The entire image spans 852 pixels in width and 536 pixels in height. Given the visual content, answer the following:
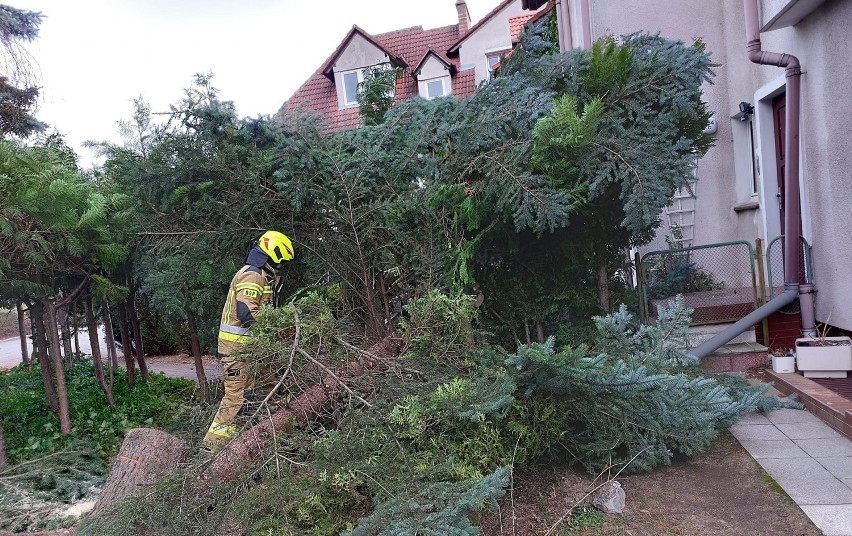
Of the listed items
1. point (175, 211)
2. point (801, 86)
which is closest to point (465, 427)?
Result: point (175, 211)

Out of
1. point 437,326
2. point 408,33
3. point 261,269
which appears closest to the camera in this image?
point 437,326

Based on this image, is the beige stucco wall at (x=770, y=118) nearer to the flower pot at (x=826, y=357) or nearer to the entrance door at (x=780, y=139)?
the entrance door at (x=780, y=139)

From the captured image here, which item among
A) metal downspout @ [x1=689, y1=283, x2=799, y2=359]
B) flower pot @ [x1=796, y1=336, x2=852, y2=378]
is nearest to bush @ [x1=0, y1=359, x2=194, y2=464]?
metal downspout @ [x1=689, y1=283, x2=799, y2=359]

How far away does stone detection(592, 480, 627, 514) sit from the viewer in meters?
3.43

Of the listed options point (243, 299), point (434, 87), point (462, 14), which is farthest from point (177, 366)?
point (462, 14)

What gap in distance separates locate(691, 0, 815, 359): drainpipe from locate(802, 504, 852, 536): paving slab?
8.54 feet

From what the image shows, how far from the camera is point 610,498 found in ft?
11.3

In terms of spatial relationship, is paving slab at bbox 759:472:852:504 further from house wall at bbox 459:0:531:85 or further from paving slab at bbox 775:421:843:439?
house wall at bbox 459:0:531:85

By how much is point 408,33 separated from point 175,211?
19.8 metres

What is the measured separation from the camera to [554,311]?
17.3 feet

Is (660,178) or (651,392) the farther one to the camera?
(660,178)

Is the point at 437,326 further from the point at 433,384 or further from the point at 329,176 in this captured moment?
the point at 329,176

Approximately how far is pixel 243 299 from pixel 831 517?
408 centimetres

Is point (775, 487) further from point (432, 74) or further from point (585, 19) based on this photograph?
point (432, 74)
